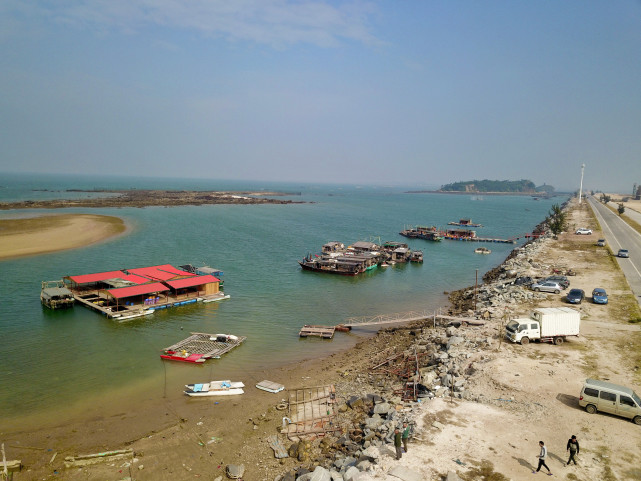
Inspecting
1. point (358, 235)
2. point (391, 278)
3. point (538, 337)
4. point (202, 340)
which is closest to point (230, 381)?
point (202, 340)

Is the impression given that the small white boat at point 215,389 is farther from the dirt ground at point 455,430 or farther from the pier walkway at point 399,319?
the pier walkway at point 399,319

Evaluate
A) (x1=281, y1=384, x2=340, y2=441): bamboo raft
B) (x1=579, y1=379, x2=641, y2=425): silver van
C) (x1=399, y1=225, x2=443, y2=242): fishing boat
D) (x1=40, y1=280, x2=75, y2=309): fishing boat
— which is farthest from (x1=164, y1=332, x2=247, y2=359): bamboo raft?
(x1=399, y1=225, x2=443, y2=242): fishing boat

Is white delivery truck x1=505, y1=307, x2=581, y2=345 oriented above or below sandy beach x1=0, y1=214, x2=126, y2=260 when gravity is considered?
above

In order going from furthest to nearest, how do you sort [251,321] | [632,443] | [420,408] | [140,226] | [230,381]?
1. [140,226]
2. [251,321]
3. [230,381]
4. [420,408]
5. [632,443]

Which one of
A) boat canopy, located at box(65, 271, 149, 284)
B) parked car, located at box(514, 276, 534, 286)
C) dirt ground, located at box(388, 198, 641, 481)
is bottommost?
boat canopy, located at box(65, 271, 149, 284)

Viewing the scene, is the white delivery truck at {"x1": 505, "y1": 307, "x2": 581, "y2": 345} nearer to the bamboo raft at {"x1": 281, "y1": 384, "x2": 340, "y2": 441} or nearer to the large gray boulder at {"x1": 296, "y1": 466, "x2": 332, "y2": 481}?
the bamboo raft at {"x1": 281, "y1": 384, "x2": 340, "y2": 441}

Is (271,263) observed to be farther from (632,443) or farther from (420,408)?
(632,443)
